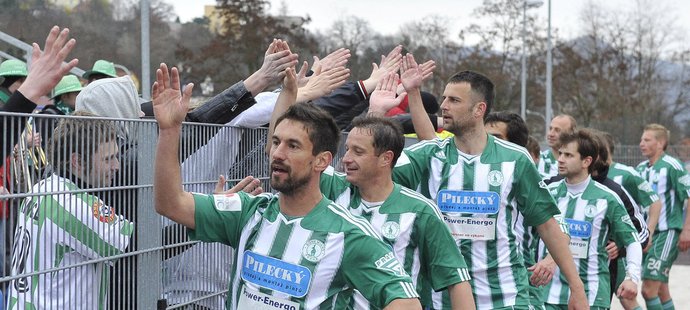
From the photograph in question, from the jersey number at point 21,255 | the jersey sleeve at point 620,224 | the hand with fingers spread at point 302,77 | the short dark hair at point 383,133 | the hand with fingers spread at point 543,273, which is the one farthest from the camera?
the jersey sleeve at point 620,224

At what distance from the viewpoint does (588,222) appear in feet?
26.4

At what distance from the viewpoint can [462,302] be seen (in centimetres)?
473

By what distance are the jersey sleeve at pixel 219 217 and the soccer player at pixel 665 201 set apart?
28.3 ft

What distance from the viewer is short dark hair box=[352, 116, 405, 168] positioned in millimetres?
5102

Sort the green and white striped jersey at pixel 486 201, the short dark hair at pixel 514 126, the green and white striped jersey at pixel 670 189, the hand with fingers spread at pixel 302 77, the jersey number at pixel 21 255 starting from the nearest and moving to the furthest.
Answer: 1. the jersey number at pixel 21 255
2. the hand with fingers spread at pixel 302 77
3. the green and white striped jersey at pixel 486 201
4. the short dark hair at pixel 514 126
5. the green and white striped jersey at pixel 670 189

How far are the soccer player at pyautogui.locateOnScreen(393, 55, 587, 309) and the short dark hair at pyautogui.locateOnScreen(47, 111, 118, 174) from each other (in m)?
2.13

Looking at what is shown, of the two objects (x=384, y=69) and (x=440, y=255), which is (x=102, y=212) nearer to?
(x=440, y=255)

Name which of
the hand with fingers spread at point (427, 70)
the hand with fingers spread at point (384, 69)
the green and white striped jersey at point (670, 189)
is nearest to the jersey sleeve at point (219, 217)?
the hand with fingers spread at point (384, 69)

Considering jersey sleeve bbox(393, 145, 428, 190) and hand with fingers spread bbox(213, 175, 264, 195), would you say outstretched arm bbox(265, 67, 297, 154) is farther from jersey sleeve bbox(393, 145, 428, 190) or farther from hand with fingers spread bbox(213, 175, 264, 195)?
jersey sleeve bbox(393, 145, 428, 190)

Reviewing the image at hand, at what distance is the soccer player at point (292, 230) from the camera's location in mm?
3844

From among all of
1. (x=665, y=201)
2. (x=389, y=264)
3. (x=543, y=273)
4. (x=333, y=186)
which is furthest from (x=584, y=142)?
(x=665, y=201)

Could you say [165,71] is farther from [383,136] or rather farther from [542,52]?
[542,52]

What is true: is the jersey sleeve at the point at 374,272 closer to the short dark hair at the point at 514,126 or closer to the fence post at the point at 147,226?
the fence post at the point at 147,226

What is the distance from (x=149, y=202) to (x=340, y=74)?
1375 mm
